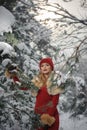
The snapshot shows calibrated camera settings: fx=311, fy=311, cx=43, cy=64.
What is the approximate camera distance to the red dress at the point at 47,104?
4.49 m

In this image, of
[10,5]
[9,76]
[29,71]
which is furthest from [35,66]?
[9,76]

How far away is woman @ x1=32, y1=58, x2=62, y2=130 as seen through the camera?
4379mm

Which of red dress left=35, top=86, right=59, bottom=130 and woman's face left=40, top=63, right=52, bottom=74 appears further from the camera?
woman's face left=40, top=63, right=52, bottom=74

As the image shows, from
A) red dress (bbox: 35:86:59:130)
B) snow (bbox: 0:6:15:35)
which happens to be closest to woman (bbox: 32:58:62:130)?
red dress (bbox: 35:86:59:130)

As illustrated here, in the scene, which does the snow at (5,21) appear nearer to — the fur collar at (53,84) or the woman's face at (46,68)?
the woman's face at (46,68)

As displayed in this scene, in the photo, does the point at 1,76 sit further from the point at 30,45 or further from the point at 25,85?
the point at 30,45

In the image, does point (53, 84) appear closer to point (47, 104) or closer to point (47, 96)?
point (47, 104)

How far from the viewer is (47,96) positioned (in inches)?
187

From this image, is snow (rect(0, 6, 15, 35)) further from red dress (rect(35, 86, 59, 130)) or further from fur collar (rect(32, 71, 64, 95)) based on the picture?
red dress (rect(35, 86, 59, 130))

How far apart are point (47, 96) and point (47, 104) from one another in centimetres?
22

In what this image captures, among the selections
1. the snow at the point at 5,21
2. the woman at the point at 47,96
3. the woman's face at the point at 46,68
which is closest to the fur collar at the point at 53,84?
the woman at the point at 47,96

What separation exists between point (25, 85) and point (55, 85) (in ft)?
1.61

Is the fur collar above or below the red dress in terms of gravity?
above

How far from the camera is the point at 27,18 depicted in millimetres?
8555
